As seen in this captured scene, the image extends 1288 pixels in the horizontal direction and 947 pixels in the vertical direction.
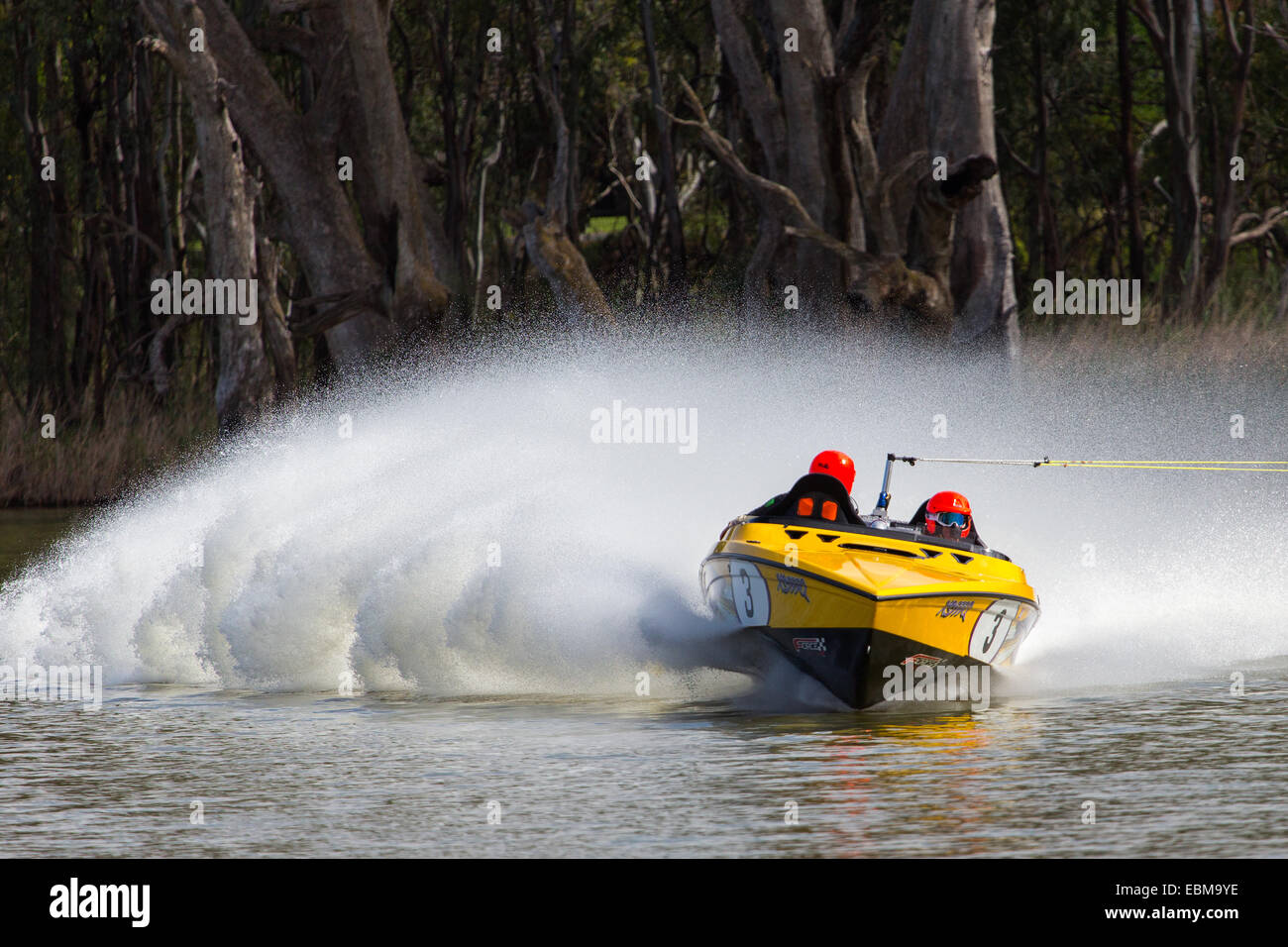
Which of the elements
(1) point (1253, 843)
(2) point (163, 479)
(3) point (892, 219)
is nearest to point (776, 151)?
(3) point (892, 219)

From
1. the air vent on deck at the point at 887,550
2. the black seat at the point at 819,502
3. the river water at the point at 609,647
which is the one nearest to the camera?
the river water at the point at 609,647

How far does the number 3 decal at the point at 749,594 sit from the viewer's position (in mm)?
12352

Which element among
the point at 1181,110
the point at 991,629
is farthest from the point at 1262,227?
the point at 991,629

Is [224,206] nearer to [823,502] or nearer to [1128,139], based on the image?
[823,502]

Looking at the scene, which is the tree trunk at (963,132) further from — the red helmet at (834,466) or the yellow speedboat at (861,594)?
the yellow speedboat at (861,594)

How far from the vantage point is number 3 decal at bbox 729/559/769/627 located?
12352 mm

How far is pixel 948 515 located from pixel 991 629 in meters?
0.99

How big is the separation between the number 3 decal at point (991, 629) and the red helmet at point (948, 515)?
734mm

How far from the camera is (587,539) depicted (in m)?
14.5

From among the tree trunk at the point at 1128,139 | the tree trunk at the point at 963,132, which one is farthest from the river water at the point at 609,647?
the tree trunk at the point at 1128,139

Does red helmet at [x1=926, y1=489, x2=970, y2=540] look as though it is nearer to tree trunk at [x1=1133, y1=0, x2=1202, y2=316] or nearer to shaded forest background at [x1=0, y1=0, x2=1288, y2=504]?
shaded forest background at [x1=0, y1=0, x2=1288, y2=504]

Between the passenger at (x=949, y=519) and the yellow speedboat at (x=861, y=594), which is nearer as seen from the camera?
the yellow speedboat at (x=861, y=594)
